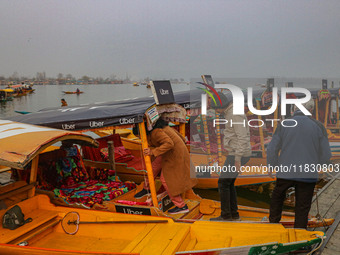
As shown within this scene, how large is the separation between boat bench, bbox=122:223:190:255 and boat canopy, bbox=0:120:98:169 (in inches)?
64.9

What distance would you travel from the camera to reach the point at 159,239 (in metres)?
4.11

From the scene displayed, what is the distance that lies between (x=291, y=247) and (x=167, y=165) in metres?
2.40

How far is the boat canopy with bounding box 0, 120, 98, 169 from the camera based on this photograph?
3959 millimetres

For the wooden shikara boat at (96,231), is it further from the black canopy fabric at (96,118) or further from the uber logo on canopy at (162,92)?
the uber logo on canopy at (162,92)

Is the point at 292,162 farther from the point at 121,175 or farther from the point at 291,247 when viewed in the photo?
the point at 121,175

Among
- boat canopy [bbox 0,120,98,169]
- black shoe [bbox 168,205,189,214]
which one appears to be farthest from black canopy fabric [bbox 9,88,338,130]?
black shoe [bbox 168,205,189,214]

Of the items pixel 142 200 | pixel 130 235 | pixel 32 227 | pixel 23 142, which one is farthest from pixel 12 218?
pixel 142 200

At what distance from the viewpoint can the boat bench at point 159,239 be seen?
12.7 feet

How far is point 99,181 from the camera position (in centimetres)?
751

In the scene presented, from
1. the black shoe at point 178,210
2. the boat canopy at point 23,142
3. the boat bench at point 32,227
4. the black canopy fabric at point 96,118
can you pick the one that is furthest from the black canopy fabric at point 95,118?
the black shoe at point 178,210

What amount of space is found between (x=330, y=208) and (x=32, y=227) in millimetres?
5247

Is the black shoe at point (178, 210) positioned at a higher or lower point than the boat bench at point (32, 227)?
lower

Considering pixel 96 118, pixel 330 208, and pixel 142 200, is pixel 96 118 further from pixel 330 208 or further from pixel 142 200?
pixel 330 208

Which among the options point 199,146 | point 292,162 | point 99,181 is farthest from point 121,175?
point 292,162
